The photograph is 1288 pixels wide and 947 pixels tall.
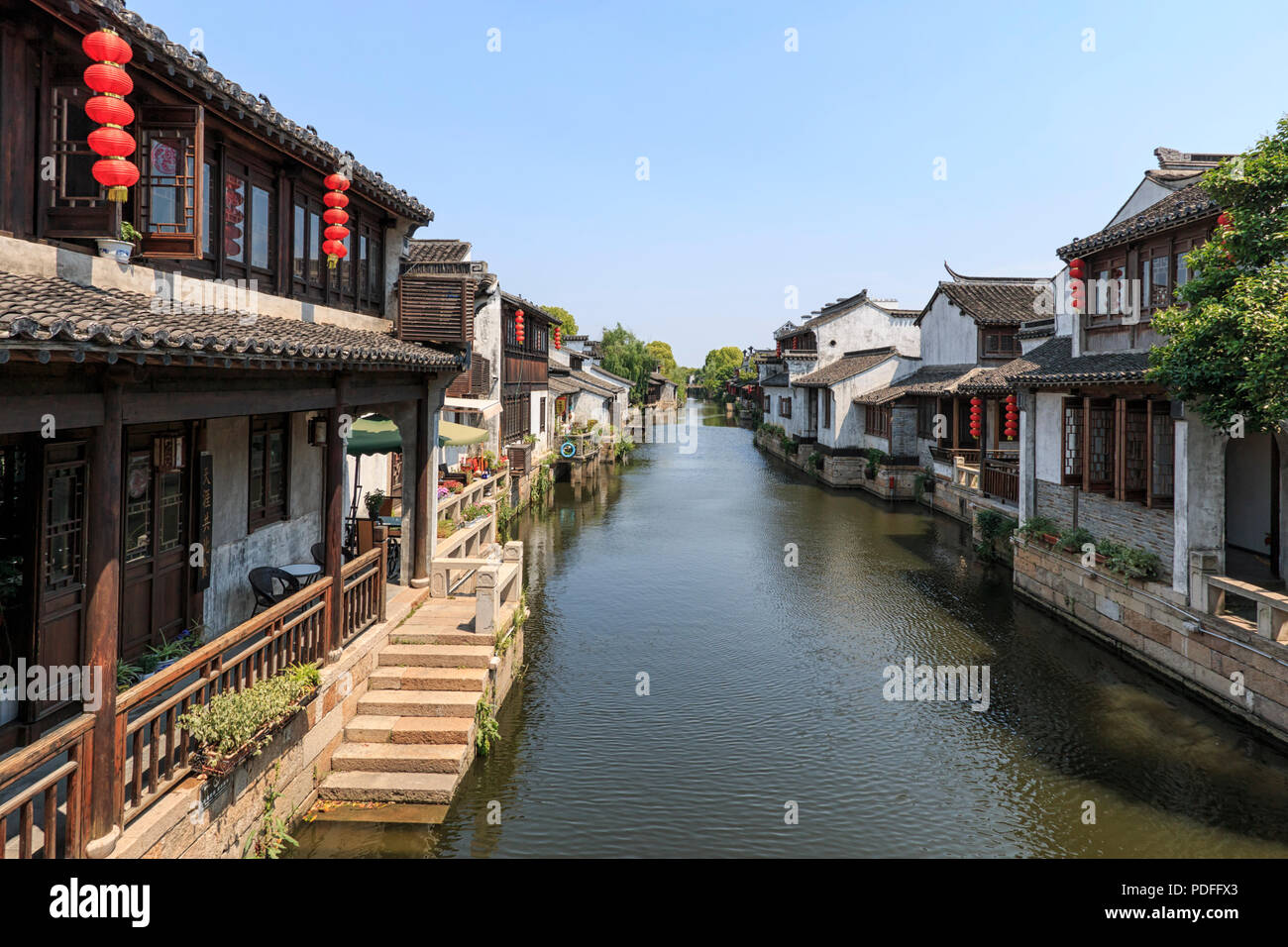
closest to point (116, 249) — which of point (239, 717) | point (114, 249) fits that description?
point (114, 249)

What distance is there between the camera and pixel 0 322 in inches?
183

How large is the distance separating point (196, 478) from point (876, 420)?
32.6 meters

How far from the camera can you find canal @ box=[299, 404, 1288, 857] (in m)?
9.07

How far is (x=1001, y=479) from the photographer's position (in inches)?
944

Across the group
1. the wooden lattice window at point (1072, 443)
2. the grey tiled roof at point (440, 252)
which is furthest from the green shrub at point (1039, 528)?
the grey tiled roof at point (440, 252)

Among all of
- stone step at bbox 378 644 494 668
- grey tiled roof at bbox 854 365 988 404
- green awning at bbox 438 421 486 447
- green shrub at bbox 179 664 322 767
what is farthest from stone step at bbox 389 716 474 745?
grey tiled roof at bbox 854 365 988 404

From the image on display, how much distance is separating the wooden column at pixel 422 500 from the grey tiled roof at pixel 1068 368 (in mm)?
11409

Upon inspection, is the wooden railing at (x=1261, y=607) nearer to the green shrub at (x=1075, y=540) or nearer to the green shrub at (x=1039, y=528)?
the green shrub at (x=1075, y=540)

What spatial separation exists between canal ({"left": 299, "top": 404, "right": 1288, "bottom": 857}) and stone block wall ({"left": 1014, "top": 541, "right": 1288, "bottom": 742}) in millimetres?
381

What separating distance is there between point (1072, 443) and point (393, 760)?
14767 mm

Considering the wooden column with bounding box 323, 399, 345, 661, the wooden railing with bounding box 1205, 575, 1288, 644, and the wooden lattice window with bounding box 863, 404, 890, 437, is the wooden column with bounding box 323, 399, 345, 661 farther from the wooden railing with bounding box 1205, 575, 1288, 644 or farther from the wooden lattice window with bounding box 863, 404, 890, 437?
the wooden lattice window with bounding box 863, 404, 890, 437
